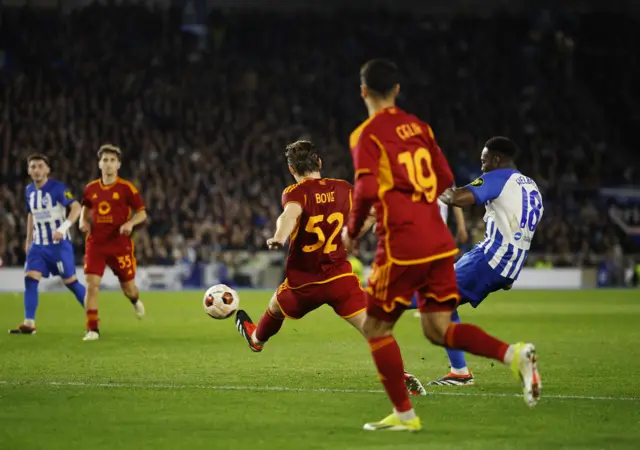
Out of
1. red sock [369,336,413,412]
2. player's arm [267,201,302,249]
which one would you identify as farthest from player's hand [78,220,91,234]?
red sock [369,336,413,412]

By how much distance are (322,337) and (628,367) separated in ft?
15.8

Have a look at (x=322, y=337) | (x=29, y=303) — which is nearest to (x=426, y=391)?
(x=322, y=337)

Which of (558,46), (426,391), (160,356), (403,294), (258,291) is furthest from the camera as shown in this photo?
(558,46)

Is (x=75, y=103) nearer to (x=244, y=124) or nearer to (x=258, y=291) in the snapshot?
(x=244, y=124)

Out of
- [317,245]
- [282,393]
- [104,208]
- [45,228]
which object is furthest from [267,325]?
[45,228]

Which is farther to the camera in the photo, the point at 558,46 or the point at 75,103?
the point at 558,46

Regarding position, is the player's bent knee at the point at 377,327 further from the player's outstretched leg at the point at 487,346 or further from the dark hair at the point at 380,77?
the dark hair at the point at 380,77

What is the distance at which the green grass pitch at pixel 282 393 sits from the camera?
6062 millimetres

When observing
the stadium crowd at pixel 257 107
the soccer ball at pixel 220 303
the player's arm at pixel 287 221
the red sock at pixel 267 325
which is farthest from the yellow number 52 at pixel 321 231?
the stadium crowd at pixel 257 107

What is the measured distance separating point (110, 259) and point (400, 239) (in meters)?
7.94

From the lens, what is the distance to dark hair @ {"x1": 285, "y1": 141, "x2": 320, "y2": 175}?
862cm

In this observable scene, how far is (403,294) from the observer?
614 centimetres

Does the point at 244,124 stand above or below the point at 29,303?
above

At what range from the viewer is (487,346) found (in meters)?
6.18
